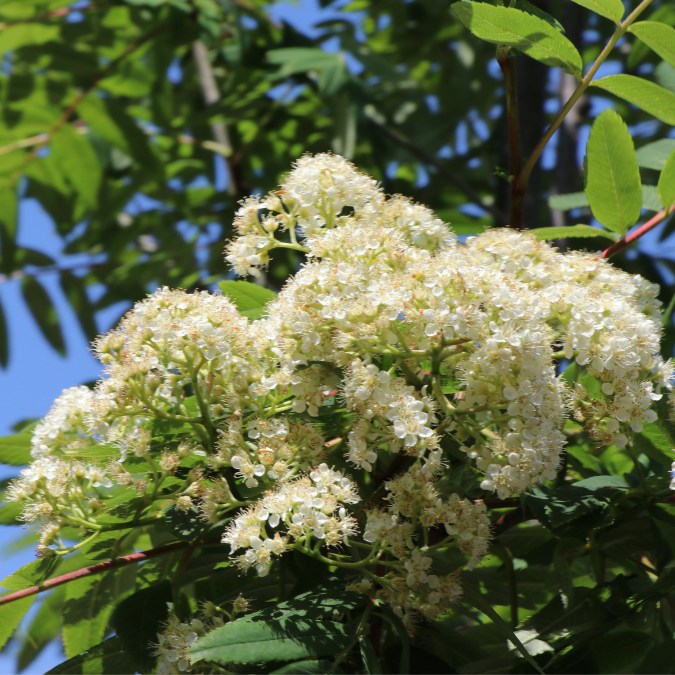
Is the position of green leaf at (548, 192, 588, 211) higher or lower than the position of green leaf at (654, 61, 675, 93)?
lower

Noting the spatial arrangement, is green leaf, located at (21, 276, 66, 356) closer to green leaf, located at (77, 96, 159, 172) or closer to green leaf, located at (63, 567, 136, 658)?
green leaf, located at (77, 96, 159, 172)

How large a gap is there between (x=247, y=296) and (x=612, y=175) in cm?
63

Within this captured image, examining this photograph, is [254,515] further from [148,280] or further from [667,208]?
[148,280]

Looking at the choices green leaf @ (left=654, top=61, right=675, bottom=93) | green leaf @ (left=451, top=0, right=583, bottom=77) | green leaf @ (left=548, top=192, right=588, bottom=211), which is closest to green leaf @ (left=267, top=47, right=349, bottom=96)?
green leaf @ (left=548, top=192, right=588, bottom=211)

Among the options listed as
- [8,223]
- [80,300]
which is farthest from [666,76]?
[80,300]

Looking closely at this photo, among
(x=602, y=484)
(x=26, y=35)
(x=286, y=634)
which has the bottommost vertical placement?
(x=286, y=634)

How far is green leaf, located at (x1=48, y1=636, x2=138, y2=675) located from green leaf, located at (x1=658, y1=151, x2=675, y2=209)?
1.13m

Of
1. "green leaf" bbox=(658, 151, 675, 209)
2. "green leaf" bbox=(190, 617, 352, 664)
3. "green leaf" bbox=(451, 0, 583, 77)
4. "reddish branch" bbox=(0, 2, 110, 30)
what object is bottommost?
"green leaf" bbox=(190, 617, 352, 664)

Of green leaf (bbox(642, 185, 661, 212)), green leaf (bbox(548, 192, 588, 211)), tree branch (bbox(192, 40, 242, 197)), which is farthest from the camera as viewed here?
tree branch (bbox(192, 40, 242, 197))

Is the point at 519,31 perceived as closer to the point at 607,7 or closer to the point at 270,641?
the point at 607,7

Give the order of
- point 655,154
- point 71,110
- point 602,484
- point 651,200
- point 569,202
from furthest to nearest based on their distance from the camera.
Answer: point 71,110
point 569,202
point 655,154
point 651,200
point 602,484

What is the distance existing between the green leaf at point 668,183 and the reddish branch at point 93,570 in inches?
38.4

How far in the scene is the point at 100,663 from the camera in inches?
57.9

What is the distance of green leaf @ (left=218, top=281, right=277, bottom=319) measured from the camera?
1.57 m
